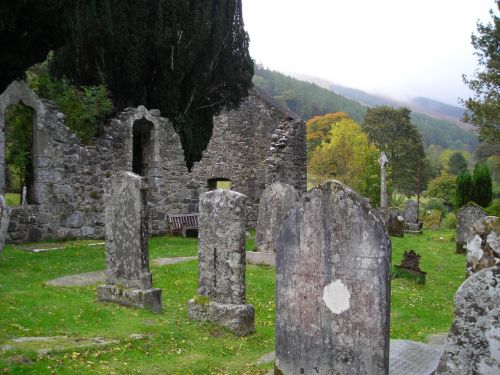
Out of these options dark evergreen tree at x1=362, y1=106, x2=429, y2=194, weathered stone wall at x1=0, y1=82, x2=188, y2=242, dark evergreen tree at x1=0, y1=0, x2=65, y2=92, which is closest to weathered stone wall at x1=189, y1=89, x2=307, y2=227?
weathered stone wall at x1=0, y1=82, x2=188, y2=242

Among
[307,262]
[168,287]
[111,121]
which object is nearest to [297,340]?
[307,262]

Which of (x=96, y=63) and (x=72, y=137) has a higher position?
(x=96, y=63)

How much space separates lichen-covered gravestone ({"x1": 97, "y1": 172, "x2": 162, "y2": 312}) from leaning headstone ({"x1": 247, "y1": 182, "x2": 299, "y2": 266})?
4.45 meters

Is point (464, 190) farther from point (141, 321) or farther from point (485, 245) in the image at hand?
point (141, 321)

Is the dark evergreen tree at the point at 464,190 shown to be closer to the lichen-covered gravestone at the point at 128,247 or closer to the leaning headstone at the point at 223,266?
the leaning headstone at the point at 223,266

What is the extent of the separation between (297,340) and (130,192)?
3897 millimetres

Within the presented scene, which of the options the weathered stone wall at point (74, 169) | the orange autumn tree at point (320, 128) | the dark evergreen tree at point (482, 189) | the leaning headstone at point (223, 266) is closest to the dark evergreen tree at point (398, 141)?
the orange autumn tree at point (320, 128)

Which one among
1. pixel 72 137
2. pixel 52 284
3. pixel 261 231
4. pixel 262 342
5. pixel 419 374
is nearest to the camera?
pixel 419 374

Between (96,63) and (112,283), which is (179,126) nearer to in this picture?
(96,63)

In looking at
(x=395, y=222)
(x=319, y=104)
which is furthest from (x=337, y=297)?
(x=319, y=104)

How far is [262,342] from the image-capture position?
6727mm

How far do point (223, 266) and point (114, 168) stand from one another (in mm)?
8695

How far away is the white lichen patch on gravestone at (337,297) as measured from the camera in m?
4.38

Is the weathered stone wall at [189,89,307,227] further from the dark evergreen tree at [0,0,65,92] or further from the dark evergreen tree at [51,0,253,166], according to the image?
the dark evergreen tree at [0,0,65,92]
